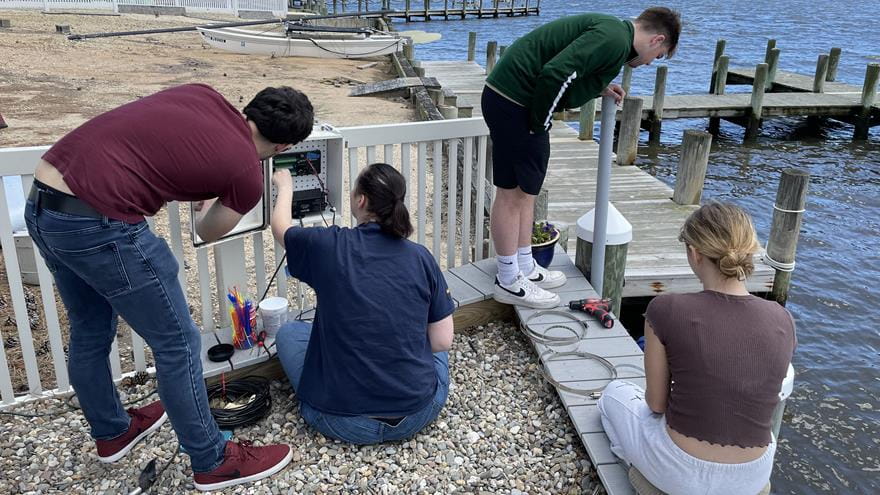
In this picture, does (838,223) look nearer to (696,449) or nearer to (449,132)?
(449,132)

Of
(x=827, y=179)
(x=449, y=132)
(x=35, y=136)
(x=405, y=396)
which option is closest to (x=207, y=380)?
(x=405, y=396)

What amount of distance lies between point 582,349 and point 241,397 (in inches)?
67.0

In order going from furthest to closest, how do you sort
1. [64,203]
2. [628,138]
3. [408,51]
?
[408,51] → [628,138] → [64,203]

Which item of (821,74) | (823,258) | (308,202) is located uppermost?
(308,202)

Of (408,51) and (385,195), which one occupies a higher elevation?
(385,195)

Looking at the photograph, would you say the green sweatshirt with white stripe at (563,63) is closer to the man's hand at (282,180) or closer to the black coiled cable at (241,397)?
the man's hand at (282,180)

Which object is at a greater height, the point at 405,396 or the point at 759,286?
the point at 405,396

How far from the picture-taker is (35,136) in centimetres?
958

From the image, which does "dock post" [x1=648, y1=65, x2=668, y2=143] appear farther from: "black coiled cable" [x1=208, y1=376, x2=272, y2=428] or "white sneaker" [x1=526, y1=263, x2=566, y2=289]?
"black coiled cable" [x1=208, y1=376, x2=272, y2=428]

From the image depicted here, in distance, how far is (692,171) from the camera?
715 cm

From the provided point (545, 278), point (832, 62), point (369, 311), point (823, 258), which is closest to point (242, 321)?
point (369, 311)

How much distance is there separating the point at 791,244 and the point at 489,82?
349 centimetres

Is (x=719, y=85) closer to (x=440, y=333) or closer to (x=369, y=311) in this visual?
(x=440, y=333)

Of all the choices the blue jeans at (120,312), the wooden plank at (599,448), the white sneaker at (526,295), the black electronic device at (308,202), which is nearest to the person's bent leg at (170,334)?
the blue jeans at (120,312)
